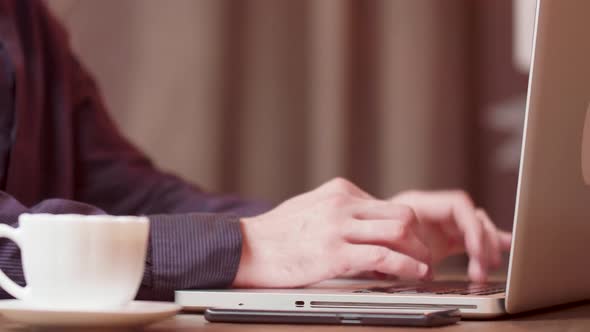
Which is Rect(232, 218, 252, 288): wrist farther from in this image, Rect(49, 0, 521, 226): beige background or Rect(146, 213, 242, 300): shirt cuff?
Rect(49, 0, 521, 226): beige background

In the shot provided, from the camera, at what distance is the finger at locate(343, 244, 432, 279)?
771 mm

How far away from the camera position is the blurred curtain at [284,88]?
2.34 m

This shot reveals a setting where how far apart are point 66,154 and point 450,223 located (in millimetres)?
589

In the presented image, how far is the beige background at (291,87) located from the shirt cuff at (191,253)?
1.60 metres

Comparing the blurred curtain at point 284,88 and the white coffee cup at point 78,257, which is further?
the blurred curtain at point 284,88

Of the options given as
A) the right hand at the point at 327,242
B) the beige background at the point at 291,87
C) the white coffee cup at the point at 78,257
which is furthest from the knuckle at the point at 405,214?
the beige background at the point at 291,87

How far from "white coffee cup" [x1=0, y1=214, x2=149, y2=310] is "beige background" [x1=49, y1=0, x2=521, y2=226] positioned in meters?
1.80

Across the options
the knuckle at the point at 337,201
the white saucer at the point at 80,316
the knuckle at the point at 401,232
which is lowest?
the knuckle at the point at 401,232

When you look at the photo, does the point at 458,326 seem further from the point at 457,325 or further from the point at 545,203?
the point at 545,203

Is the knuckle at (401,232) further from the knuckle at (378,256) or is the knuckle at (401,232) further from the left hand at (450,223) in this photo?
the left hand at (450,223)

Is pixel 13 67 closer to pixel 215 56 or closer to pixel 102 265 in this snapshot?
pixel 102 265

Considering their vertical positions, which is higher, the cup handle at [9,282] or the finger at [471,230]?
the cup handle at [9,282]

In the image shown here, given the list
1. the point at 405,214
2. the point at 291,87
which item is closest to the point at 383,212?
the point at 405,214

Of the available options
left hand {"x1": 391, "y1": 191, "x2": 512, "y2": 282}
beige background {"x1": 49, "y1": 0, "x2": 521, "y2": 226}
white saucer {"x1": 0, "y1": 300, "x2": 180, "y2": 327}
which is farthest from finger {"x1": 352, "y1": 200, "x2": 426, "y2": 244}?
beige background {"x1": 49, "y1": 0, "x2": 521, "y2": 226}
